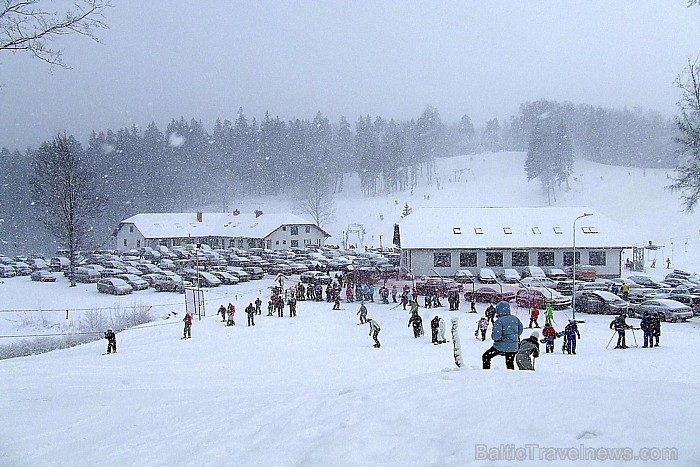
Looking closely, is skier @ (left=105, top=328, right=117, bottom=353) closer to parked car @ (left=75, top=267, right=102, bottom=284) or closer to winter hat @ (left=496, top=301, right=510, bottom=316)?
winter hat @ (left=496, top=301, right=510, bottom=316)

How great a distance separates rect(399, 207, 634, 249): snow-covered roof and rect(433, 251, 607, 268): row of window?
738mm

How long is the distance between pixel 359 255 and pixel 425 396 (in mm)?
52539

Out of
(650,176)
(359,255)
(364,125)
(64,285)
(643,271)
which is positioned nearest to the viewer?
(64,285)

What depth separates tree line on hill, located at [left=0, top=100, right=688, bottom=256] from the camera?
321 feet

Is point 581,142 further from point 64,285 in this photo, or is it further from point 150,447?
point 150,447

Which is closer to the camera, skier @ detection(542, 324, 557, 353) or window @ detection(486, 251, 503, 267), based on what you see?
skier @ detection(542, 324, 557, 353)

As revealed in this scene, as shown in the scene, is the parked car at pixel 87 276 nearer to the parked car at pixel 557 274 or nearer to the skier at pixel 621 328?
the parked car at pixel 557 274

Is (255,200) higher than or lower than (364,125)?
lower

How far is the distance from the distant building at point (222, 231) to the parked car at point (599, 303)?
150ft

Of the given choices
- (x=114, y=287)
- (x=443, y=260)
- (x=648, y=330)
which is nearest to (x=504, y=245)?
(x=443, y=260)

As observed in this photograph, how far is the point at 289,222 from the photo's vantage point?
71.1 metres

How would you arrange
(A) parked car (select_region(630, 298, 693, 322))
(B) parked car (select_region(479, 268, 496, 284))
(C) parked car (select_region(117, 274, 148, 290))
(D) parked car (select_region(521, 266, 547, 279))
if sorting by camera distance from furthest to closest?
(D) parked car (select_region(521, 266, 547, 279)) < (C) parked car (select_region(117, 274, 148, 290)) < (B) parked car (select_region(479, 268, 496, 284)) < (A) parked car (select_region(630, 298, 693, 322))

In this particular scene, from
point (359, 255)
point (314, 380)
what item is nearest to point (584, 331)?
point (314, 380)

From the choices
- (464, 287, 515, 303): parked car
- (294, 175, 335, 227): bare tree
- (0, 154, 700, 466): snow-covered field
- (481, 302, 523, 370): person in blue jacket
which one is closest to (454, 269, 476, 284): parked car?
(464, 287, 515, 303): parked car
